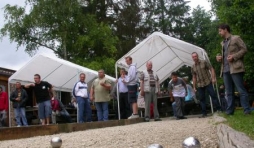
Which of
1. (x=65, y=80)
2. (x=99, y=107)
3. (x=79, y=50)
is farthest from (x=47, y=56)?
(x=79, y=50)

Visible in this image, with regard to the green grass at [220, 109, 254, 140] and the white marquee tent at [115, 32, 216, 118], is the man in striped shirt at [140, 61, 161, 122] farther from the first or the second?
the green grass at [220, 109, 254, 140]

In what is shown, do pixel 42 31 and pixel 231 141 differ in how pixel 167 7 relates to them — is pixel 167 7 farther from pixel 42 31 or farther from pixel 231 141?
pixel 231 141

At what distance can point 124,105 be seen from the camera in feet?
35.3

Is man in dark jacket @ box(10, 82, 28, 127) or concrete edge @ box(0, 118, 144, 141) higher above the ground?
man in dark jacket @ box(10, 82, 28, 127)

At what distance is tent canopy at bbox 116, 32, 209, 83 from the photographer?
42.2 feet

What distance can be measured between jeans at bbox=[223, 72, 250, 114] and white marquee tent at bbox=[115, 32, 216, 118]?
17.3 ft

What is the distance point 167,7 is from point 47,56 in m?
24.9

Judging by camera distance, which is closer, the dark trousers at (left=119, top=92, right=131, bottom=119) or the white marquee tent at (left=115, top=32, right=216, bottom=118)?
the dark trousers at (left=119, top=92, right=131, bottom=119)

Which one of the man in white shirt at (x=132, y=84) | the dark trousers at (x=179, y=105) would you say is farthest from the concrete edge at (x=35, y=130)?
the dark trousers at (x=179, y=105)

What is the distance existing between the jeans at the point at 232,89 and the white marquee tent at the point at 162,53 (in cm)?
527

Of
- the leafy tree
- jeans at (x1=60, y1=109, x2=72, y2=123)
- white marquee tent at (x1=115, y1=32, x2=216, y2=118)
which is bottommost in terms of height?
jeans at (x1=60, y1=109, x2=72, y2=123)

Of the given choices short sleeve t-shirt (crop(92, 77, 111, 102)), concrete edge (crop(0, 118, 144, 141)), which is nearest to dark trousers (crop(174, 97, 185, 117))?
short sleeve t-shirt (crop(92, 77, 111, 102))

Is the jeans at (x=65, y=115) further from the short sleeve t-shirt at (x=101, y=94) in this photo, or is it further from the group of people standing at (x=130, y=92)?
the short sleeve t-shirt at (x=101, y=94)

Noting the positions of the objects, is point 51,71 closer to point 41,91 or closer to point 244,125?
point 41,91
